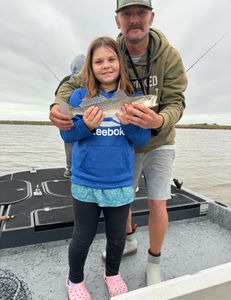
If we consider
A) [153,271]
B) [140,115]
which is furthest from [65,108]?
[153,271]

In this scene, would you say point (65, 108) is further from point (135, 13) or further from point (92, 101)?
point (135, 13)

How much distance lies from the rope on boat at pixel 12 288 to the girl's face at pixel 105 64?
1.91 meters

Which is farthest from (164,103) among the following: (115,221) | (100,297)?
(100,297)

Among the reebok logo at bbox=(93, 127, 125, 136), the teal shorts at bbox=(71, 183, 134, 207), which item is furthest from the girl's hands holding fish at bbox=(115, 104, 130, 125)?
the teal shorts at bbox=(71, 183, 134, 207)

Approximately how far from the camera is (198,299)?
1.68m

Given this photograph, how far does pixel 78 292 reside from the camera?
2.48 m

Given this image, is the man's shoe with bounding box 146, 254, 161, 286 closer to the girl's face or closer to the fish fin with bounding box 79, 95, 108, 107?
the fish fin with bounding box 79, 95, 108, 107

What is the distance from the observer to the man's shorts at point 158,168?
2.73 metres

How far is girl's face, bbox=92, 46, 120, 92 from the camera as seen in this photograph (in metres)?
2.34

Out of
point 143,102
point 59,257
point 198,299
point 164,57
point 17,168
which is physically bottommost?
point 17,168

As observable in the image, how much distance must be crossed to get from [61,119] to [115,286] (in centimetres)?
151

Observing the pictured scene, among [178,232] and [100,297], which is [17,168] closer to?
[178,232]

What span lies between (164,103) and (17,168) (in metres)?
11.6

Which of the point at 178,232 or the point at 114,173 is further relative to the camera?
the point at 178,232
